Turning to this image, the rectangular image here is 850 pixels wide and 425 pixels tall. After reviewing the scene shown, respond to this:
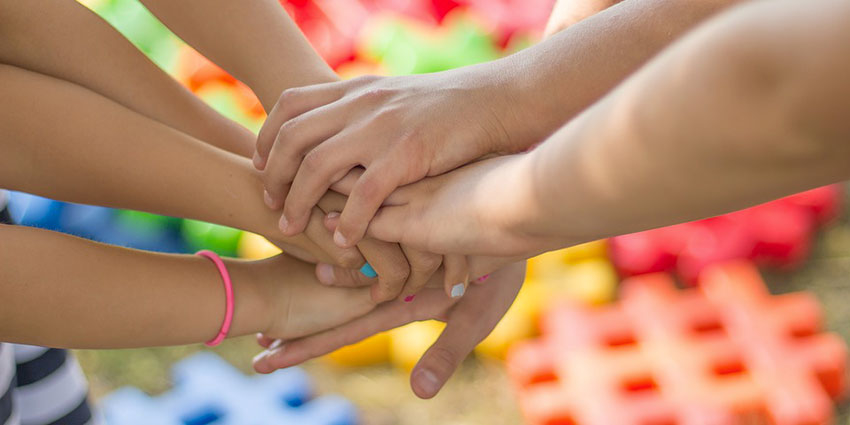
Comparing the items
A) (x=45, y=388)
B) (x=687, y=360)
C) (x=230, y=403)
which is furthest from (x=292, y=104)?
(x=687, y=360)

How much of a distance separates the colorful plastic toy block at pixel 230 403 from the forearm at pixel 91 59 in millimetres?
530

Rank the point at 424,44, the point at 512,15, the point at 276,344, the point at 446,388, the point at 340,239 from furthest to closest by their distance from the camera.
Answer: the point at 512,15, the point at 424,44, the point at 446,388, the point at 276,344, the point at 340,239

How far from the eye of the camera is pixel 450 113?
2.67 feet

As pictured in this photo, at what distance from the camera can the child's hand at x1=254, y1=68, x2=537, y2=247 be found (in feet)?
2.62

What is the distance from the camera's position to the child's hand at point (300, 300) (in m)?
0.90

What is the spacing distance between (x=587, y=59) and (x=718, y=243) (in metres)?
0.85

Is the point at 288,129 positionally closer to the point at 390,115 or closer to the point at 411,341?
the point at 390,115

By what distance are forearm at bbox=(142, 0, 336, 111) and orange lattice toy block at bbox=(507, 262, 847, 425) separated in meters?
0.64

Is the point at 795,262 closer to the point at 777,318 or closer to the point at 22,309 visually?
the point at 777,318

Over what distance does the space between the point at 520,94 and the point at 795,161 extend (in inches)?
16.6

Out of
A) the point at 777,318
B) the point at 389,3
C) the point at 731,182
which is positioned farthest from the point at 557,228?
the point at 389,3

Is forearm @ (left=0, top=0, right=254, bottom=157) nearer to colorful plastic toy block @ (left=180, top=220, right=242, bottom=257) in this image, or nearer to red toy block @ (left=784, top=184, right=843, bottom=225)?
colorful plastic toy block @ (left=180, top=220, right=242, bottom=257)

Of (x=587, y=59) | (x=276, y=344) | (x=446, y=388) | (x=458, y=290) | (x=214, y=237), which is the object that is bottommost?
(x=446, y=388)

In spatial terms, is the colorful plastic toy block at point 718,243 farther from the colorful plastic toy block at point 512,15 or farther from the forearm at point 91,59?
the forearm at point 91,59
